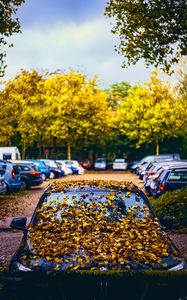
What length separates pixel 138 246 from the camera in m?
5.77

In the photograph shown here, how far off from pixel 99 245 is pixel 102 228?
2.09ft

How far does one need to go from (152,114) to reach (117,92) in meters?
26.2

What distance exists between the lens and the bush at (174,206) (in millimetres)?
14438

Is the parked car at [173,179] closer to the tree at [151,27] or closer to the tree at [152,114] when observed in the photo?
the tree at [151,27]

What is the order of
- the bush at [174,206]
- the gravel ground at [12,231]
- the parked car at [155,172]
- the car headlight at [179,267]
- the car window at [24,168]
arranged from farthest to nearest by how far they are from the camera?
the car window at [24,168]
the parked car at [155,172]
the bush at [174,206]
the gravel ground at [12,231]
the car headlight at [179,267]

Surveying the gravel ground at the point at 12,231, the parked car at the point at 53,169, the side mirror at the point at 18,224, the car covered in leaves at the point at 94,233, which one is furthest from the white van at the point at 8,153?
the side mirror at the point at 18,224

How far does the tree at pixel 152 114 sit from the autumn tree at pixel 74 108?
3.86 m

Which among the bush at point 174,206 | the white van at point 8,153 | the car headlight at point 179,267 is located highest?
the white van at point 8,153

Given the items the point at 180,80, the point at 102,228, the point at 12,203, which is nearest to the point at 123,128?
the point at 180,80

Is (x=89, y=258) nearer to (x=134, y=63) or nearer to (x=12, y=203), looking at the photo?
(x=134, y=63)

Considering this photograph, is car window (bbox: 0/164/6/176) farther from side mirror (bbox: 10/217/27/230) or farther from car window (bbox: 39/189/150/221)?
side mirror (bbox: 10/217/27/230)

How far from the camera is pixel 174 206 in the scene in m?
14.9

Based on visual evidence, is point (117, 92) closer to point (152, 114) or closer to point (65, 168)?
point (152, 114)

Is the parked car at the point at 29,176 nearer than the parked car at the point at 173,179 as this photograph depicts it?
No
